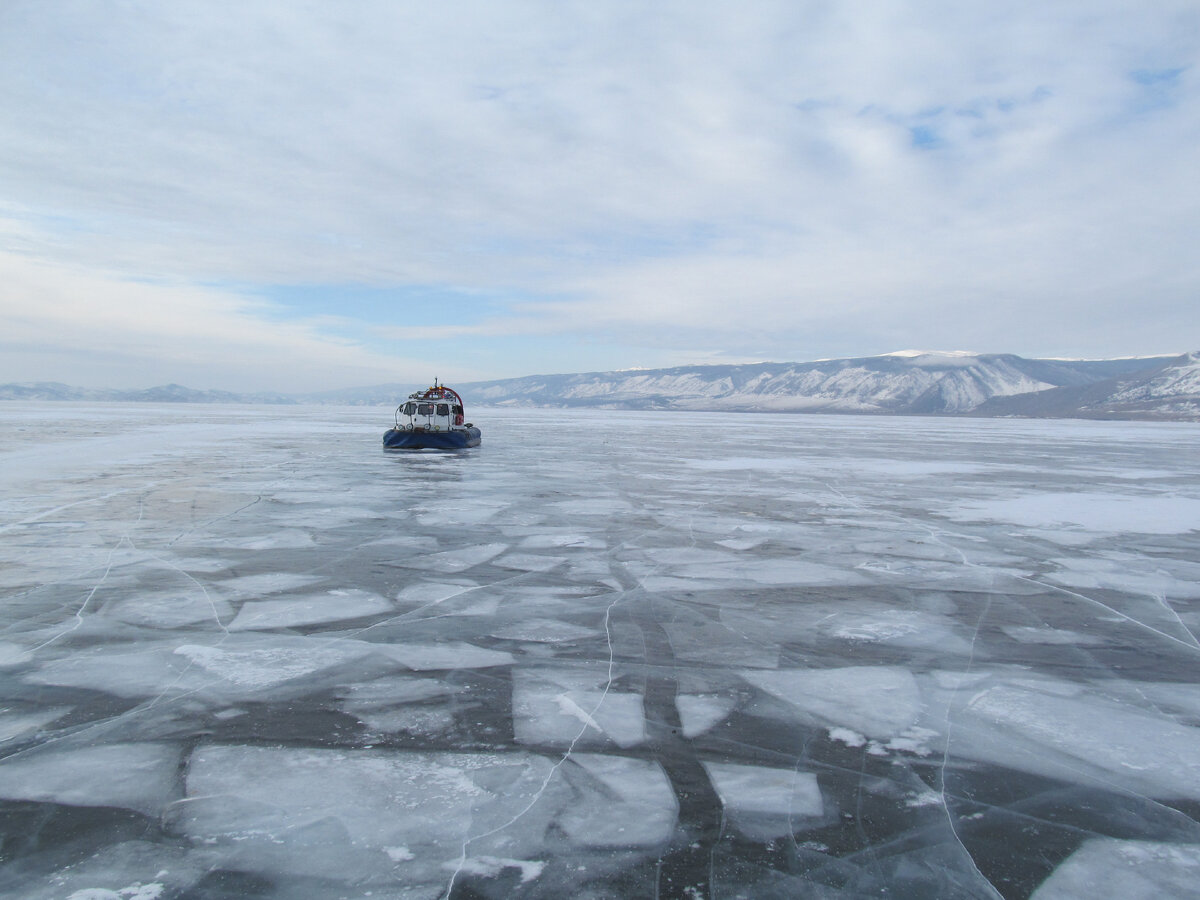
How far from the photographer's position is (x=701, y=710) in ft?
13.9

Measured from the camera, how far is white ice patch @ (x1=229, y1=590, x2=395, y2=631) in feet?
18.9

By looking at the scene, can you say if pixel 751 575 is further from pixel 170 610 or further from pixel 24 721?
pixel 24 721

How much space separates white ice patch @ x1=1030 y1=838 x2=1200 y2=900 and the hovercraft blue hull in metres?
23.6

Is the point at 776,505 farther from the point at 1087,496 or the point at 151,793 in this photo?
the point at 151,793

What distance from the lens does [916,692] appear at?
15.0 ft

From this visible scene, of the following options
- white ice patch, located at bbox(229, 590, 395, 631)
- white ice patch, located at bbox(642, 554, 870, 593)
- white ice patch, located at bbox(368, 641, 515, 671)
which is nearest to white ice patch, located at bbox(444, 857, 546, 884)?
white ice patch, located at bbox(368, 641, 515, 671)

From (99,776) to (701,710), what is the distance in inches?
119

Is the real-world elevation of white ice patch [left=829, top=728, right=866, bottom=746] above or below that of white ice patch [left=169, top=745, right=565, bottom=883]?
below

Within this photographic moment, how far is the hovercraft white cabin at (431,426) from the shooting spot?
82.3ft

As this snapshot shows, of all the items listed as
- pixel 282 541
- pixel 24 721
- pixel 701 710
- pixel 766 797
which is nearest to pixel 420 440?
pixel 282 541

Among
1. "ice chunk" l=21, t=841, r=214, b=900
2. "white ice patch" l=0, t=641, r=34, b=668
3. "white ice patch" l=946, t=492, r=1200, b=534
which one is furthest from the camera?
"white ice patch" l=946, t=492, r=1200, b=534

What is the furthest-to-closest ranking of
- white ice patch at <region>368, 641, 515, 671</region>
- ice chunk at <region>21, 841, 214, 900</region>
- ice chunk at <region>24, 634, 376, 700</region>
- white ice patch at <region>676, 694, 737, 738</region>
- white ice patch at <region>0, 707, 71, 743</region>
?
white ice patch at <region>368, 641, 515, 671</region> < ice chunk at <region>24, 634, 376, 700</region> < white ice patch at <region>676, 694, 737, 738</region> < white ice patch at <region>0, 707, 71, 743</region> < ice chunk at <region>21, 841, 214, 900</region>

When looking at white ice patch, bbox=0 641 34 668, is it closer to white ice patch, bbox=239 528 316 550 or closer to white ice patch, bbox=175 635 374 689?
white ice patch, bbox=175 635 374 689

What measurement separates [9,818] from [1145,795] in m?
5.02
